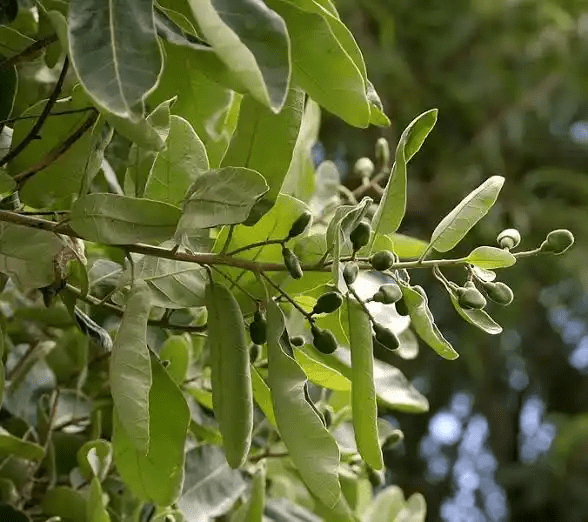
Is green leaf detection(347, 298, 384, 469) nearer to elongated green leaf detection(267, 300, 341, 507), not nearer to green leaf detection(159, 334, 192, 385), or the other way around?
elongated green leaf detection(267, 300, 341, 507)

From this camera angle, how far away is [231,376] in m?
0.44

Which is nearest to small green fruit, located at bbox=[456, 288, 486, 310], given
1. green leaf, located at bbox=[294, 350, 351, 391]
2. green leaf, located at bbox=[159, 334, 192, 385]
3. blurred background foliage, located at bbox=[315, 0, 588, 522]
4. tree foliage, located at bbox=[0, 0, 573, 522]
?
tree foliage, located at bbox=[0, 0, 573, 522]

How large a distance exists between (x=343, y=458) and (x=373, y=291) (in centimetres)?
27

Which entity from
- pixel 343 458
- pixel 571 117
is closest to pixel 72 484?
pixel 343 458

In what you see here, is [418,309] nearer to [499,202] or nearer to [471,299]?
[471,299]

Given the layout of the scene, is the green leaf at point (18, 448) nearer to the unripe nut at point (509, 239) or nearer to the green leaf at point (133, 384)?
the green leaf at point (133, 384)

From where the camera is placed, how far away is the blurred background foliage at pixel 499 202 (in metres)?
2.60

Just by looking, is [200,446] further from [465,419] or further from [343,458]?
[465,419]

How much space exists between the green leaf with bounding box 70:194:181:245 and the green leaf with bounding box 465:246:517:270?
0.14 meters

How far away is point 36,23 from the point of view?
0.60 metres

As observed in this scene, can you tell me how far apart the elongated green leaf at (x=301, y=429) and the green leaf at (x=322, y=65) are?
11 centimetres

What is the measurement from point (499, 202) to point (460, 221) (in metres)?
2.21

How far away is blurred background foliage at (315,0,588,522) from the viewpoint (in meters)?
2.60

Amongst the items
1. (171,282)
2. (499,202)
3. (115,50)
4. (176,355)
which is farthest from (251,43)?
(499,202)
